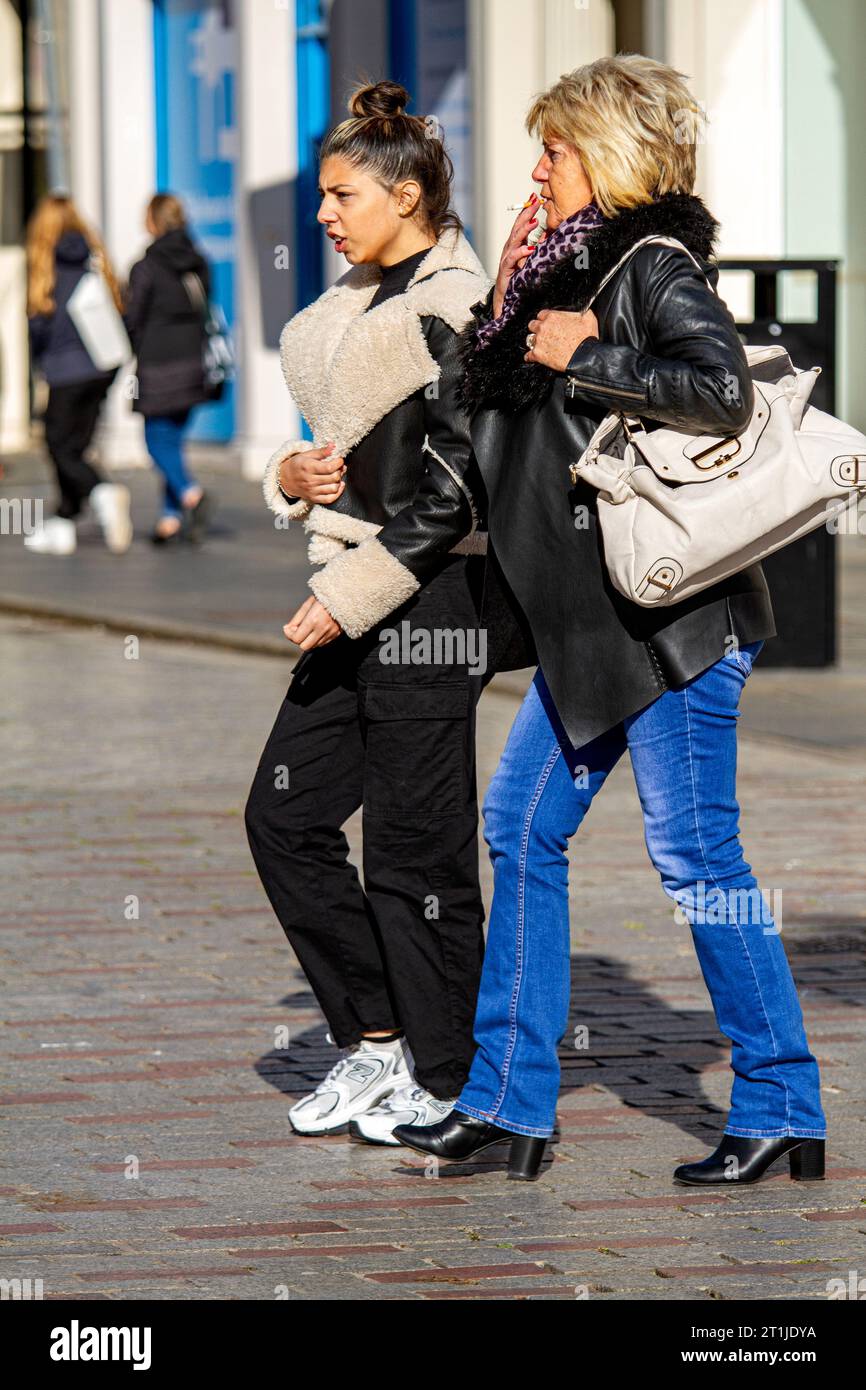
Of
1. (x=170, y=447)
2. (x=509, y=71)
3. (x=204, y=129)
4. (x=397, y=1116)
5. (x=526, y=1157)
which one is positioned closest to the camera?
(x=526, y=1157)

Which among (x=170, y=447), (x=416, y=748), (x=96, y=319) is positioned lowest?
(x=170, y=447)

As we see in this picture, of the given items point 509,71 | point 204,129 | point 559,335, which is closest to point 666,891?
point 559,335

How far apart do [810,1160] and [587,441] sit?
52.2 inches

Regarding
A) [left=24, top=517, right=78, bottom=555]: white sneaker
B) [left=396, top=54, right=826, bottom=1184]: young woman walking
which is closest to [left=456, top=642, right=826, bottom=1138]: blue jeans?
[left=396, top=54, right=826, bottom=1184]: young woman walking

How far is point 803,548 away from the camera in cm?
1055

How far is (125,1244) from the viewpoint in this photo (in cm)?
421

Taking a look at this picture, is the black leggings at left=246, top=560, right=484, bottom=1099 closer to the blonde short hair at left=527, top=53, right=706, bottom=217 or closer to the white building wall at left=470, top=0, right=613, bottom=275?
the blonde short hair at left=527, top=53, right=706, bottom=217

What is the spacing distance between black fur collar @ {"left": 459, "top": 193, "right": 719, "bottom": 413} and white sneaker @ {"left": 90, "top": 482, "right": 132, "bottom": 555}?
37.7 ft

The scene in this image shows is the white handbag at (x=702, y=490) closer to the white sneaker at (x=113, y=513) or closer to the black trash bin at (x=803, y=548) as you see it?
the black trash bin at (x=803, y=548)

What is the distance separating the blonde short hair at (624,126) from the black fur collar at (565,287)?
0.03 m

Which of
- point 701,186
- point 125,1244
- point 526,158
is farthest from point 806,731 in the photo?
point 526,158

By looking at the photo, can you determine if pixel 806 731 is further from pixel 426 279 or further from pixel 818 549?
pixel 426 279

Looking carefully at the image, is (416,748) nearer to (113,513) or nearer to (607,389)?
(607,389)

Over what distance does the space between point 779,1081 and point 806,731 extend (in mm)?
5116
